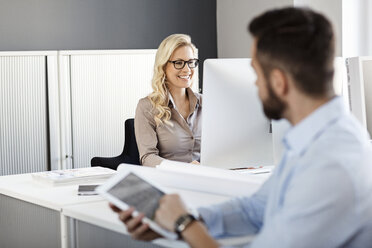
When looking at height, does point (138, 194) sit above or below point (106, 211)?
above

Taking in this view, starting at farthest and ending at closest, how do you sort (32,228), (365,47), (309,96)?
(365,47) < (32,228) < (309,96)

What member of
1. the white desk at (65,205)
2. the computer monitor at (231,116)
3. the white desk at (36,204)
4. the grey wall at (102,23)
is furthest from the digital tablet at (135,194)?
the grey wall at (102,23)

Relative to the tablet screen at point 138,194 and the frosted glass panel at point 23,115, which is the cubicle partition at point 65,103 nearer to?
the frosted glass panel at point 23,115

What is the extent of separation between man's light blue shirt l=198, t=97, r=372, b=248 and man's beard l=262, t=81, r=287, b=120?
6 centimetres

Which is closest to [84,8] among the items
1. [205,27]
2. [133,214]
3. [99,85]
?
[99,85]

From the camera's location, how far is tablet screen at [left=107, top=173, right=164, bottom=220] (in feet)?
5.67

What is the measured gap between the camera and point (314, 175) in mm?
1432

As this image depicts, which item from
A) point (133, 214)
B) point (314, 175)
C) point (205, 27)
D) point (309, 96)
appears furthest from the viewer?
point (205, 27)

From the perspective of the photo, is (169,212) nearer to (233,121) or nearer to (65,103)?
(233,121)

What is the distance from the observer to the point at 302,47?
4.93ft

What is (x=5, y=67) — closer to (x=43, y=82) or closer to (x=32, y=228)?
(x=43, y=82)

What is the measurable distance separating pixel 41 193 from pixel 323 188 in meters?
1.47

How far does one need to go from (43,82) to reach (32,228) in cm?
208

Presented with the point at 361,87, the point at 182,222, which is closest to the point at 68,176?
→ the point at 182,222
